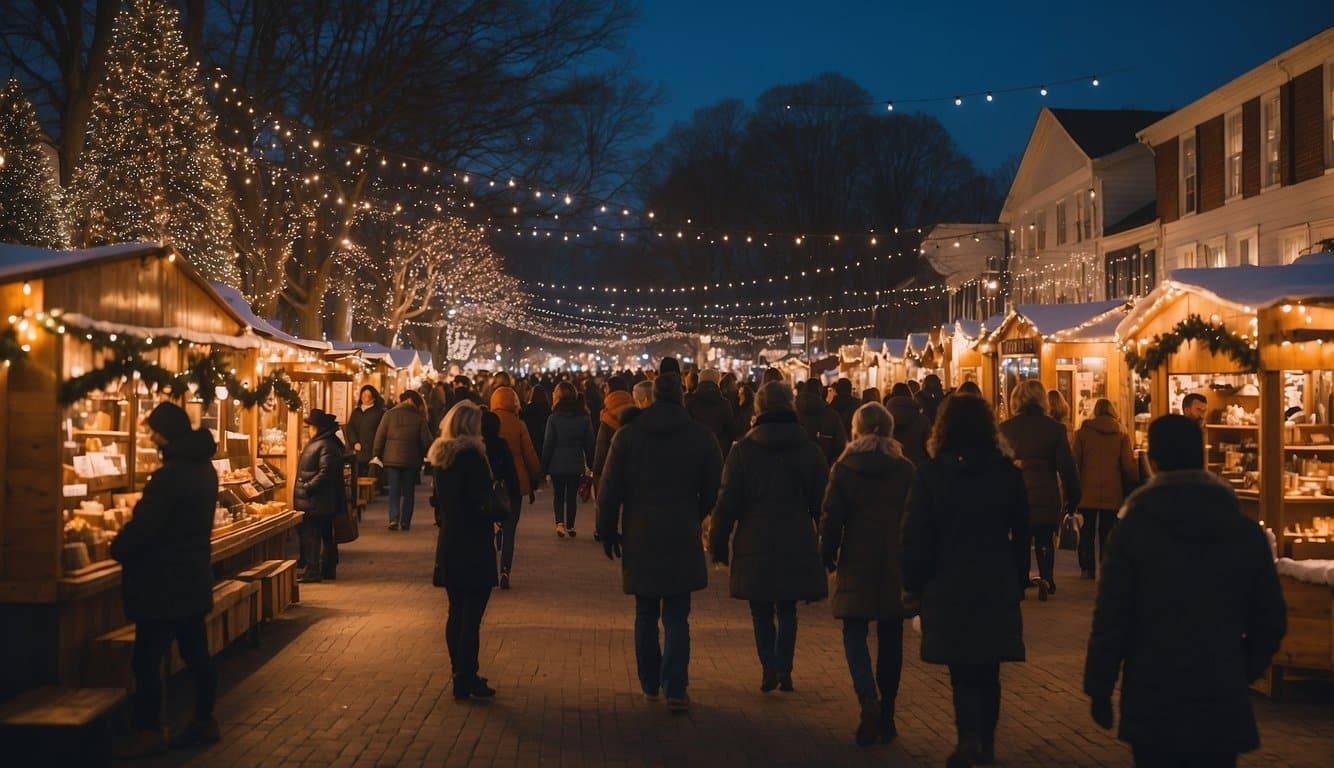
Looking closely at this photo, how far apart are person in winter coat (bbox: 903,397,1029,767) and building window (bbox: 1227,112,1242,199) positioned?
22.3 meters

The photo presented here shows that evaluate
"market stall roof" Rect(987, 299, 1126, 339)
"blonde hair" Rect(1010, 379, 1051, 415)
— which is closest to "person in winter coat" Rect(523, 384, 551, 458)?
"market stall roof" Rect(987, 299, 1126, 339)

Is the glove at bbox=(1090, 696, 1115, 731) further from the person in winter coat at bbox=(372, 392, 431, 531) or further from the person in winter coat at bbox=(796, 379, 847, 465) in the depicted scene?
the person in winter coat at bbox=(372, 392, 431, 531)

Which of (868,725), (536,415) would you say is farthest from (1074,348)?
(868,725)

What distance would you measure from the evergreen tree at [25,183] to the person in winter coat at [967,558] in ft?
62.7

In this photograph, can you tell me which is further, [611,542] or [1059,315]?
[1059,315]

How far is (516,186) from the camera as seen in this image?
30156 mm

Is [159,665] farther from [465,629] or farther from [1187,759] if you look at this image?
[1187,759]

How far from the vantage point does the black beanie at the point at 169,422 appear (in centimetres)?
739

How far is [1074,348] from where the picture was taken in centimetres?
2120

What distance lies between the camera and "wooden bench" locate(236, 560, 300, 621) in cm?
1069

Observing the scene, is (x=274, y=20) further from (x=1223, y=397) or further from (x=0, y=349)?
(x=0, y=349)

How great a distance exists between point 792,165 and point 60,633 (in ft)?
193

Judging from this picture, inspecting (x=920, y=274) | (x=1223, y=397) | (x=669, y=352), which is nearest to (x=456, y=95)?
(x=1223, y=397)

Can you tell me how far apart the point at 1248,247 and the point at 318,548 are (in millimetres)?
19250
